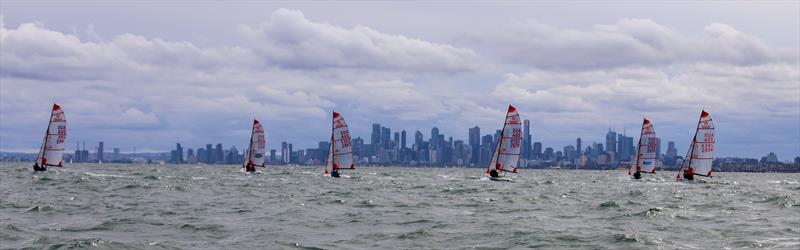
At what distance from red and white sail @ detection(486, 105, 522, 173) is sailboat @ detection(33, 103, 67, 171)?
45.8 m

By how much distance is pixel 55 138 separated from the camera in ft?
303

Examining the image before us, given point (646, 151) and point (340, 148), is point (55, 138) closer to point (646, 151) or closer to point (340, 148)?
point (340, 148)

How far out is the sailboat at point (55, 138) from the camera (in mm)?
91625

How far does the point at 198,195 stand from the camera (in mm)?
50344

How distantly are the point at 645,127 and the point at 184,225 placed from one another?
265 ft

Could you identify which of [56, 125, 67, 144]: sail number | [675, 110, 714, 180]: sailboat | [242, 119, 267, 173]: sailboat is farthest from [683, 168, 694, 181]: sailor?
[56, 125, 67, 144]: sail number

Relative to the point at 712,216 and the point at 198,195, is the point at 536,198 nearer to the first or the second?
the point at 712,216

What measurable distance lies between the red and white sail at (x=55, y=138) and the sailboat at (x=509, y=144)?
1785 inches

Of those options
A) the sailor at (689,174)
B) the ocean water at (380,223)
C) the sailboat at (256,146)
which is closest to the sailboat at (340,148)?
the sailboat at (256,146)

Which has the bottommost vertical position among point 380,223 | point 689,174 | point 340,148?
point 380,223

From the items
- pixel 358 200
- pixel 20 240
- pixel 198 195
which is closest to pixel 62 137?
pixel 198 195

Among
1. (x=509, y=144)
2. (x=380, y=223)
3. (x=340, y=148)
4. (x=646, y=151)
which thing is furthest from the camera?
(x=646, y=151)

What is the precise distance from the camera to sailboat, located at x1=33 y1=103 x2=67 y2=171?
9162cm

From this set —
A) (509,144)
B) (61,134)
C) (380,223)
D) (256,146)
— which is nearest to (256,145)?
(256,146)
